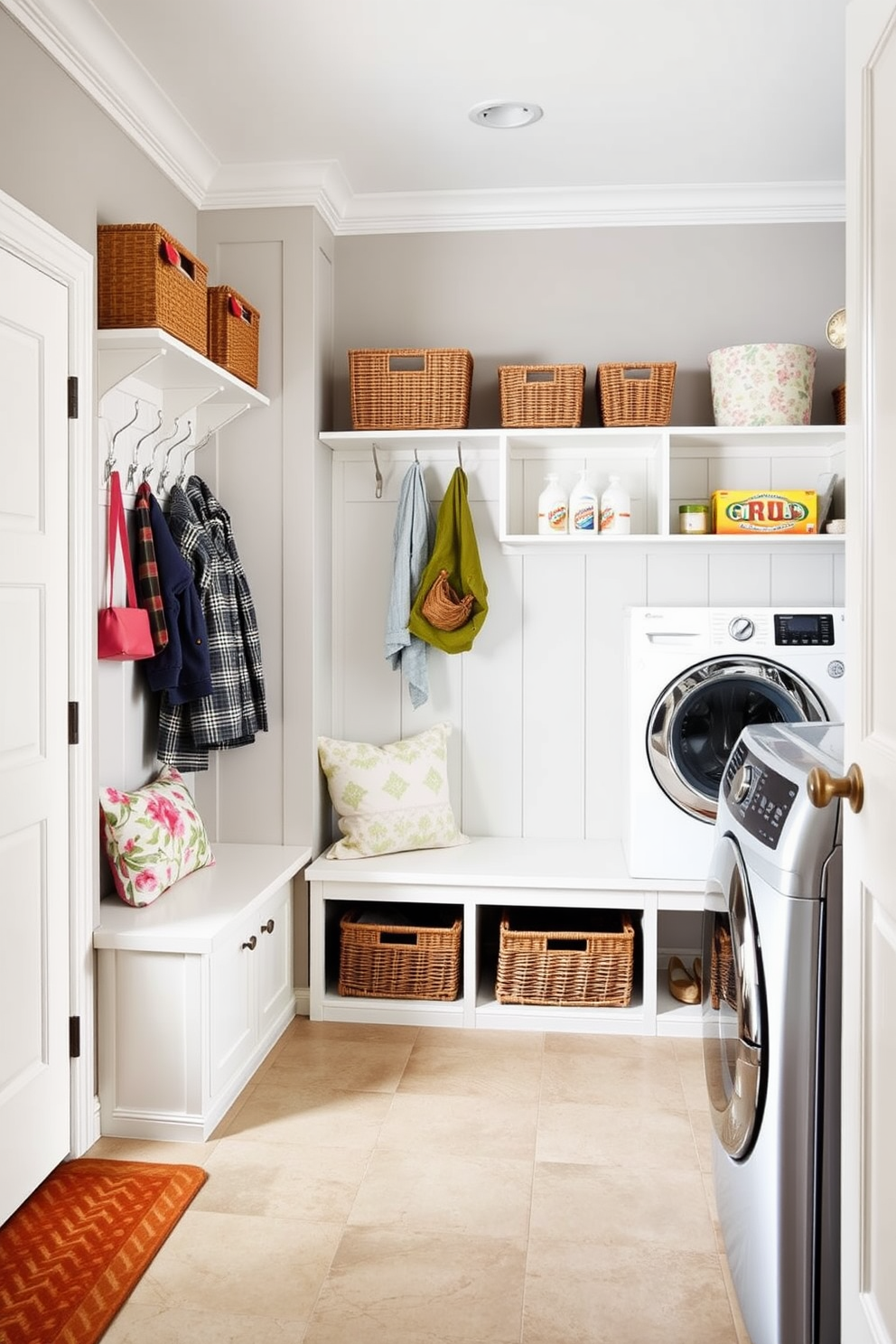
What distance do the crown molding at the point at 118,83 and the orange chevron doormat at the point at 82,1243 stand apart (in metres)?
2.43

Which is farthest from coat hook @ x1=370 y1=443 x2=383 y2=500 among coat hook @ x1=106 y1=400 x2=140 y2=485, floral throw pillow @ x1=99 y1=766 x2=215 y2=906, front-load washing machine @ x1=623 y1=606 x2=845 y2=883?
floral throw pillow @ x1=99 y1=766 x2=215 y2=906

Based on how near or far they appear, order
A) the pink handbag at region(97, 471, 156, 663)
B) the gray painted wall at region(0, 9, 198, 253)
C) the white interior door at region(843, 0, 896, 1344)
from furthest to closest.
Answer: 1. the pink handbag at region(97, 471, 156, 663)
2. the gray painted wall at region(0, 9, 198, 253)
3. the white interior door at region(843, 0, 896, 1344)

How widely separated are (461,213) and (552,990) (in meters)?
2.49

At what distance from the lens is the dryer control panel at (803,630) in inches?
124

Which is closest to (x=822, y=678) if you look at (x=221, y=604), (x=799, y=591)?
(x=799, y=591)

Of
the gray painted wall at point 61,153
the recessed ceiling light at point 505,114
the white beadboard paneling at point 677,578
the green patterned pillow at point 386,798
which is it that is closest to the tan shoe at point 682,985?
the green patterned pillow at point 386,798

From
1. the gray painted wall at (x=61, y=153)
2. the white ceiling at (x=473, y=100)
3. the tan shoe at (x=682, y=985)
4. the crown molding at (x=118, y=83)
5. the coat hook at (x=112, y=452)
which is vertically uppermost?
the white ceiling at (x=473, y=100)

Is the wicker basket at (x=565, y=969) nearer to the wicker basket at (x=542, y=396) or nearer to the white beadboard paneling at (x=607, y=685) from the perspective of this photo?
the white beadboard paneling at (x=607, y=685)

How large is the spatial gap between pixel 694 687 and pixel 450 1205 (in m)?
1.57

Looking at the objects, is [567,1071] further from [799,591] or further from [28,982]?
[799,591]

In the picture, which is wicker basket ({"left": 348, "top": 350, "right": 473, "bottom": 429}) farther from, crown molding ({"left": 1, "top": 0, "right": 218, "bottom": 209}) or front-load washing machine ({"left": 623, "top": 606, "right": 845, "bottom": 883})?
front-load washing machine ({"left": 623, "top": 606, "right": 845, "bottom": 883})

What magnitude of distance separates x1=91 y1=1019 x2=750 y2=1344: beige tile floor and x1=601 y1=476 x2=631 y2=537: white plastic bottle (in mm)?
1548

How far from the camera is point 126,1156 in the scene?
249 centimetres

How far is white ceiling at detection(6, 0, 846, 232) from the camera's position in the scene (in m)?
2.43
